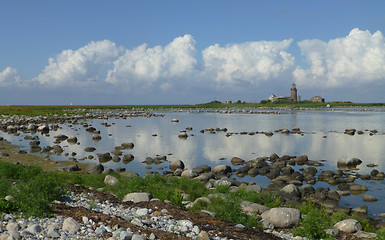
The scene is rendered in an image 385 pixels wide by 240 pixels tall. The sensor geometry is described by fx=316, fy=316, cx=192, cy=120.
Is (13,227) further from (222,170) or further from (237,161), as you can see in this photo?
(237,161)

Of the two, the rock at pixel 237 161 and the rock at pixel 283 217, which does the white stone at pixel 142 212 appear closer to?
the rock at pixel 283 217

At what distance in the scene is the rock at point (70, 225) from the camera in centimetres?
734

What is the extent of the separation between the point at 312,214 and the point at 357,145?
28.4 m

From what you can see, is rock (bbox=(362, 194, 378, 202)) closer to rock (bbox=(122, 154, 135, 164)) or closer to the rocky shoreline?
the rocky shoreline

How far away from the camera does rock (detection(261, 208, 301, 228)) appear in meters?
9.73

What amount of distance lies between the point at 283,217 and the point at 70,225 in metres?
6.17

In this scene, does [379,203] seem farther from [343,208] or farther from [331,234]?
[331,234]

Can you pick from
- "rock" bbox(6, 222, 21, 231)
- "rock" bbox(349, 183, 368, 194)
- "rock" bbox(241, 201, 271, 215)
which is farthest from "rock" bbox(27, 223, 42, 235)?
"rock" bbox(349, 183, 368, 194)

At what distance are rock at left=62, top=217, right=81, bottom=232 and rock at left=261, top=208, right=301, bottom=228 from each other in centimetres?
571

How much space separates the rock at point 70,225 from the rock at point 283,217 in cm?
571

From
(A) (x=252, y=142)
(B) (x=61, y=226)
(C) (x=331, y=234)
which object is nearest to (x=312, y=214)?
(C) (x=331, y=234)

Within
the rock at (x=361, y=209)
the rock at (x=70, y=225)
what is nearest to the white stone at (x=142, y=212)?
the rock at (x=70, y=225)

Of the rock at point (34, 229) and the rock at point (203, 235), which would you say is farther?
the rock at point (203, 235)

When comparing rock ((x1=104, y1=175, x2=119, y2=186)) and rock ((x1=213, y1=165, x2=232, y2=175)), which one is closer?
rock ((x1=104, y1=175, x2=119, y2=186))
